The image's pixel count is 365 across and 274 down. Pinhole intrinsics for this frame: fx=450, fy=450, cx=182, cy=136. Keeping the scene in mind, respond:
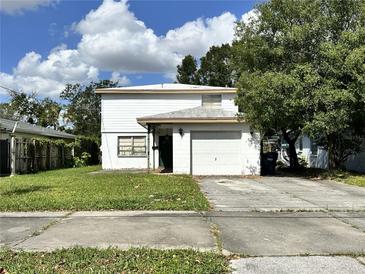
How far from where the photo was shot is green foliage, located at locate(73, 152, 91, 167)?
102 feet

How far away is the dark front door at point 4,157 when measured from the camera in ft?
78.9

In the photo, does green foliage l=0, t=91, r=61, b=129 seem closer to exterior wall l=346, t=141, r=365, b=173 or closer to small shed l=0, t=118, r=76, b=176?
small shed l=0, t=118, r=76, b=176

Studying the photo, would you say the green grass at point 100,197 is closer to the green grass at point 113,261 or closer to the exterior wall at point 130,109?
the green grass at point 113,261

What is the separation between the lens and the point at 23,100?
5178 centimetres

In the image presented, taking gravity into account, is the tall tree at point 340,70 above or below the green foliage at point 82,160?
above

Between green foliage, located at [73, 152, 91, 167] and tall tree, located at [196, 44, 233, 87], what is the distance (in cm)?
Result: 2377

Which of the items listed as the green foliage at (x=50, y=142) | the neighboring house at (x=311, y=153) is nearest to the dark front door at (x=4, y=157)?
the green foliage at (x=50, y=142)

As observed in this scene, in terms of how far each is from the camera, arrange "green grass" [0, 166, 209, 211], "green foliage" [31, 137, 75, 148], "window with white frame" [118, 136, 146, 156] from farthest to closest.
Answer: "window with white frame" [118, 136, 146, 156] < "green foliage" [31, 137, 75, 148] < "green grass" [0, 166, 209, 211]

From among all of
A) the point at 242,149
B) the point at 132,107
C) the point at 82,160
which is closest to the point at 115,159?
the point at 132,107

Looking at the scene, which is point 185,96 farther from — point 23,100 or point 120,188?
point 23,100

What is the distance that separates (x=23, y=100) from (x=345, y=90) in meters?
42.3

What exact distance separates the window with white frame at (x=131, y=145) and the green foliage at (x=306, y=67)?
29.9ft

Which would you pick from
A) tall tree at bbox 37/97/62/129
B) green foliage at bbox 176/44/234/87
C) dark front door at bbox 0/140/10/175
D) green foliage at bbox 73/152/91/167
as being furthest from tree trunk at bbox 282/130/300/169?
tall tree at bbox 37/97/62/129

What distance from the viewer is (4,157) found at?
79.7 feet
